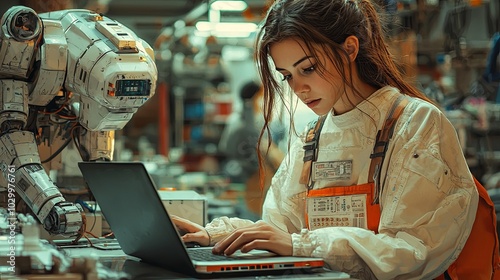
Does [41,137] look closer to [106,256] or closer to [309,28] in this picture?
[106,256]

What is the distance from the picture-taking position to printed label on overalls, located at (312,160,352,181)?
76.3 inches

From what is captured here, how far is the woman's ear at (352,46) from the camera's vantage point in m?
1.95

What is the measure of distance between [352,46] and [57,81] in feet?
2.39

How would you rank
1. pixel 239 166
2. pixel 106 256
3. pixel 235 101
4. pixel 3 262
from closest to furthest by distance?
pixel 3 262 < pixel 106 256 < pixel 239 166 < pixel 235 101

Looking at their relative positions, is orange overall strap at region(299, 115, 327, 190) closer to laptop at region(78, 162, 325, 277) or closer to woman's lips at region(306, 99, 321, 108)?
woman's lips at region(306, 99, 321, 108)

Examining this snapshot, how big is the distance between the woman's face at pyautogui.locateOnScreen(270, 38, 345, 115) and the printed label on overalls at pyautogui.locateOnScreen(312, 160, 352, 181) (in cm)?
13

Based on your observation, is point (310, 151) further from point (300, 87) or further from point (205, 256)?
point (205, 256)

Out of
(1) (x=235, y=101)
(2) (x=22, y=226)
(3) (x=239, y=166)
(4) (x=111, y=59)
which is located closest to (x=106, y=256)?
(2) (x=22, y=226)

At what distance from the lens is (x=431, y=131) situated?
71.1 inches

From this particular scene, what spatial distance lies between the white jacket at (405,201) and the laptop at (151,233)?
12cm

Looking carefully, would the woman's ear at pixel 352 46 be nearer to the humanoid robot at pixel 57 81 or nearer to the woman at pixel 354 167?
the woman at pixel 354 167

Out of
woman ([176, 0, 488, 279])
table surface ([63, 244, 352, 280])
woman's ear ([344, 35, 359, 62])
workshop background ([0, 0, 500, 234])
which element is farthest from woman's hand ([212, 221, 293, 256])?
workshop background ([0, 0, 500, 234])

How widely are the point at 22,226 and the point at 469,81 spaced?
518 centimetres

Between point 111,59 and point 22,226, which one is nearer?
point 22,226
